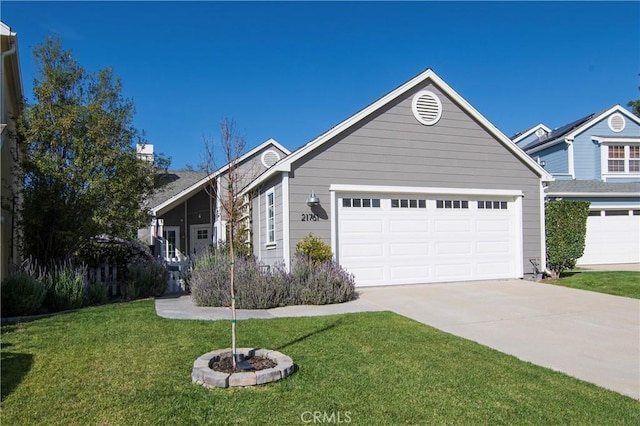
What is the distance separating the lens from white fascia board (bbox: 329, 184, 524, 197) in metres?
11.6

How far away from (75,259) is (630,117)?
23358 millimetres

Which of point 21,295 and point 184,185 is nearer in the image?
point 21,295

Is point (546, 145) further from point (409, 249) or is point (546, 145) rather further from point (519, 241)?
point (409, 249)

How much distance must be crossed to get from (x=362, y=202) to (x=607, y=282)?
6.65m

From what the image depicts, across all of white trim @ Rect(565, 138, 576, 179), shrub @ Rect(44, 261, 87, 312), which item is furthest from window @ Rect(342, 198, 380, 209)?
white trim @ Rect(565, 138, 576, 179)

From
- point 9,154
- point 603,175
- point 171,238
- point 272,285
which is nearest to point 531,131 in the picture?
point 603,175

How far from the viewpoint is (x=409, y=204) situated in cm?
1226

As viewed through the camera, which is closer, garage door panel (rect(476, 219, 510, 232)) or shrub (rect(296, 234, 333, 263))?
shrub (rect(296, 234, 333, 263))

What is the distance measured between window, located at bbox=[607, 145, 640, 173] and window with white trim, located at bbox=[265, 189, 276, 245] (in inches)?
634

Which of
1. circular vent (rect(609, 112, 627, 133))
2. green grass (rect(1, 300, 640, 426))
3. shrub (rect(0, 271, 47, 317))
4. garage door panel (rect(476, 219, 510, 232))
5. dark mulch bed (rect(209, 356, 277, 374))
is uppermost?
circular vent (rect(609, 112, 627, 133))

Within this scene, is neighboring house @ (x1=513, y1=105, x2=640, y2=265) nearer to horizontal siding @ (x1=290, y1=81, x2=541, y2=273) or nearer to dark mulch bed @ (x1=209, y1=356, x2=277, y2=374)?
horizontal siding @ (x1=290, y1=81, x2=541, y2=273)

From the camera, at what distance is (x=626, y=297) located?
399 inches

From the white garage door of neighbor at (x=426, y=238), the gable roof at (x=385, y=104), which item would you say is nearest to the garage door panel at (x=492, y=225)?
the white garage door of neighbor at (x=426, y=238)

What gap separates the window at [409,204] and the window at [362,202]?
469 mm
